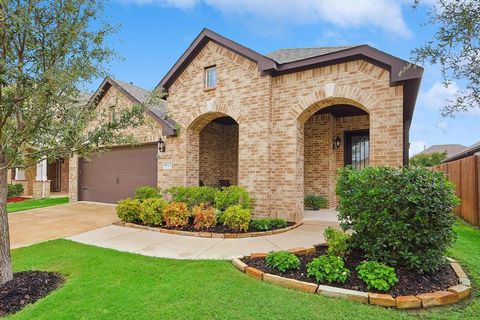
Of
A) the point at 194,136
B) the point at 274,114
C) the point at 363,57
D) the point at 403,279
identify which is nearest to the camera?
the point at 403,279

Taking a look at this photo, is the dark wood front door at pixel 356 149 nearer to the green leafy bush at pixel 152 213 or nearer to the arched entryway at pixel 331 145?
the arched entryway at pixel 331 145

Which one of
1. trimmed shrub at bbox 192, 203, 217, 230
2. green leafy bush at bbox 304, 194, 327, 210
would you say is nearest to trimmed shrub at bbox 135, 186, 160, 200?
trimmed shrub at bbox 192, 203, 217, 230

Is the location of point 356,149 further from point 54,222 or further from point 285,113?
point 54,222

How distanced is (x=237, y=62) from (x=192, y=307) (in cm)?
741

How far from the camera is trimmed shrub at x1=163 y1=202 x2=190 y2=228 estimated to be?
7.27 metres

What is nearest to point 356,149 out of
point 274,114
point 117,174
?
point 274,114

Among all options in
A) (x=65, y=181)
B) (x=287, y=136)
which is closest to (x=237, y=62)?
(x=287, y=136)

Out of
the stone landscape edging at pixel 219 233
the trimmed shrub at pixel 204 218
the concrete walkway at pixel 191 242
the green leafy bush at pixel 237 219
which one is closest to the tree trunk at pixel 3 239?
the concrete walkway at pixel 191 242

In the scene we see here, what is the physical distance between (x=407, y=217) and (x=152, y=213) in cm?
607

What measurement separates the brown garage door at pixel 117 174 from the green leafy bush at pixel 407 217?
8477 millimetres

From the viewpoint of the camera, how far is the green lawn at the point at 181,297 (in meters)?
3.06

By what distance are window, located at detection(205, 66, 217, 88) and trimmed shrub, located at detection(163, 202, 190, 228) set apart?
4370 millimetres

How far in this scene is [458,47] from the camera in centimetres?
311

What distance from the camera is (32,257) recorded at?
5355mm
